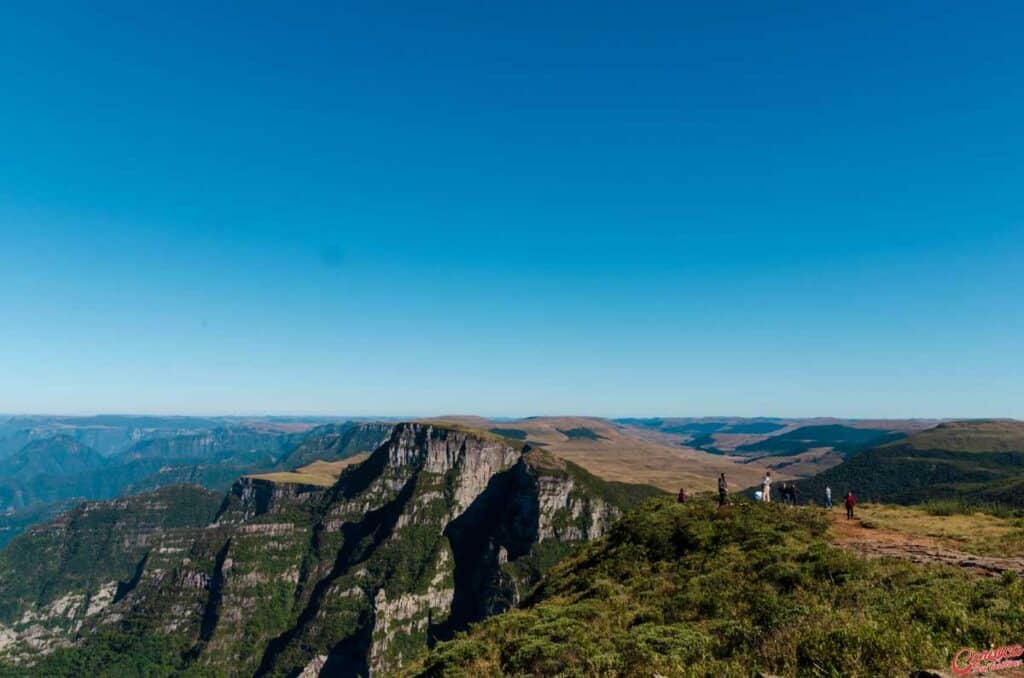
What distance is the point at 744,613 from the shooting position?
22.3 m

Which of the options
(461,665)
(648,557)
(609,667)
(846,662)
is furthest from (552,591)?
(846,662)

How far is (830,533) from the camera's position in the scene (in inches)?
1345

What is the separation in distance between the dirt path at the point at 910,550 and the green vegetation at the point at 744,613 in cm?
181

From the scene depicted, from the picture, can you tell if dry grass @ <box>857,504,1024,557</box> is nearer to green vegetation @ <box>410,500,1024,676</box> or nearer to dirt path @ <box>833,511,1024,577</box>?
dirt path @ <box>833,511,1024,577</box>

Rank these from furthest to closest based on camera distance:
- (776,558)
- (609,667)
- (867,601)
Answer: (776,558) → (867,601) → (609,667)

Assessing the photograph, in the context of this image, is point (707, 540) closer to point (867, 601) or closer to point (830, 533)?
point (830, 533)

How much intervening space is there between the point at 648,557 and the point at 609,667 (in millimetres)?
21896
